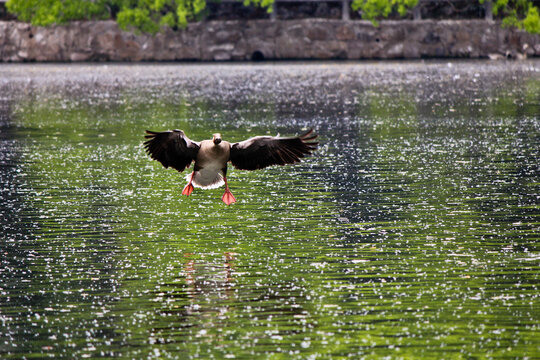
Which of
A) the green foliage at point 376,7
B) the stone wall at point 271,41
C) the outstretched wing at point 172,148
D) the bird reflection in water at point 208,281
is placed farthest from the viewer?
the stone wall at point 271,41

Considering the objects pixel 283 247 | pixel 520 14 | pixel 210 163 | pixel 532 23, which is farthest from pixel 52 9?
pixel 283 247

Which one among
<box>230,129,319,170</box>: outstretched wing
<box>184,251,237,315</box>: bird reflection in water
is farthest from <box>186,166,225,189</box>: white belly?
<box>184,251,237,315</box>: bird reflection in water

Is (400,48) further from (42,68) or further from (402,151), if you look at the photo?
(402,151)

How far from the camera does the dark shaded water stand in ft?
22.3

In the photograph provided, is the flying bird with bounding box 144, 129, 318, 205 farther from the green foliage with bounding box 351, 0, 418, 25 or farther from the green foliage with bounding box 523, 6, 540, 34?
the green foliage with bounding box 351, 0, 418, 25

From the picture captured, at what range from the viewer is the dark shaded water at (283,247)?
6805 millimetres

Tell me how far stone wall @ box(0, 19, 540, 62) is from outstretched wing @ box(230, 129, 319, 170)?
163 feet

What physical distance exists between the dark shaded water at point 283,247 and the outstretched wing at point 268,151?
2.27ft

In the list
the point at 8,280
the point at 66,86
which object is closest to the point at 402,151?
the point at 8,280

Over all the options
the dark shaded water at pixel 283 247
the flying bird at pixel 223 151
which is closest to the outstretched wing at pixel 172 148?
the flying bird at pixel 223 151

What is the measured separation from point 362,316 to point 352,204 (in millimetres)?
4675

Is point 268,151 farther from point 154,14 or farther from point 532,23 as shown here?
point 154,14

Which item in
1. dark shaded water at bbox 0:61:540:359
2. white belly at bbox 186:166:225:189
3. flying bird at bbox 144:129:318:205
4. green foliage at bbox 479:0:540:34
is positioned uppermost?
green foliage at bbox 479:0:540:34

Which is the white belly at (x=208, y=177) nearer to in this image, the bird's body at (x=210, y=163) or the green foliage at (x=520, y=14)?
the bird's body at (x=210, y=163)
